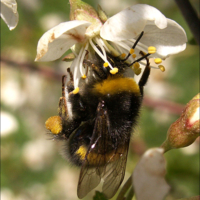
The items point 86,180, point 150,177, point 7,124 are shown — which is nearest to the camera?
point 150,177

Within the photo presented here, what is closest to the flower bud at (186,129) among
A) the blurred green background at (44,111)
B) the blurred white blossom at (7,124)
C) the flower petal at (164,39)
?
the flower petal at (164,39)

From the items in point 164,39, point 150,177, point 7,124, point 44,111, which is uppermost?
point 164,39

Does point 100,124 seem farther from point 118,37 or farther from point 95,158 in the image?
point 118,37

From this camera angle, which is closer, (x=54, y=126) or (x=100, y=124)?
(x=100, y=124)

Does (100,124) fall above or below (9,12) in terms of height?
below

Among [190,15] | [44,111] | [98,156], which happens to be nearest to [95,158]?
[98,156]

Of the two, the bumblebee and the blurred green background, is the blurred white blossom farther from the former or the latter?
the bumblebee
